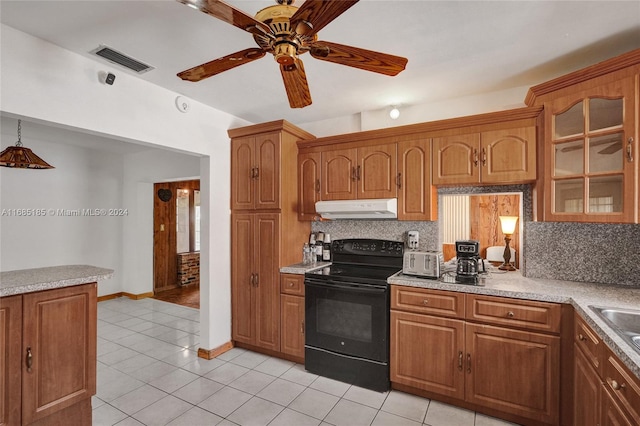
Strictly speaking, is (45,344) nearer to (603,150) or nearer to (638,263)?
(603,150)

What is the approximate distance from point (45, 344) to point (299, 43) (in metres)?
2.23

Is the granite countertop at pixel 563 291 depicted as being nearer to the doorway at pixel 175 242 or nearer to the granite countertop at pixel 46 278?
the granite countertop at pixel 46 278

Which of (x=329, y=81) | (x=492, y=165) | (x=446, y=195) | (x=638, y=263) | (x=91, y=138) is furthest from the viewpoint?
(x=91, y=138)

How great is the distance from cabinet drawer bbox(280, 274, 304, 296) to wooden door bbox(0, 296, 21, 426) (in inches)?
72.3

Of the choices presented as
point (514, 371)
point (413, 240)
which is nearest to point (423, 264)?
point (413, 240)

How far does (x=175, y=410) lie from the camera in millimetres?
2248

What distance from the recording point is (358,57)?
1.50 meters

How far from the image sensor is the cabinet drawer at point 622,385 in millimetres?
1121

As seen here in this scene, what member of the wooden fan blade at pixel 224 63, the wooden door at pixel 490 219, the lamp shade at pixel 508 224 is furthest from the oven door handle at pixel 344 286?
the wooden fan blade at pixel 224 63

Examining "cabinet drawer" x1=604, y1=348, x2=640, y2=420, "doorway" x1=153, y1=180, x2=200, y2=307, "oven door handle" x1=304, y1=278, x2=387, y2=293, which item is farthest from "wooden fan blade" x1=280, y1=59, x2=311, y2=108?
"doorway" x1=153, y1=180, x2=200, y2=307

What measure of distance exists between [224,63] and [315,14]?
592 millimetres

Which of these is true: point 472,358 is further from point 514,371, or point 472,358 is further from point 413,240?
point 413,240

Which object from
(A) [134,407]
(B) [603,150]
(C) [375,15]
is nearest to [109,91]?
(C) [375,15]

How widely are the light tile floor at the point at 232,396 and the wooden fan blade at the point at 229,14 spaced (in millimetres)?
2362
